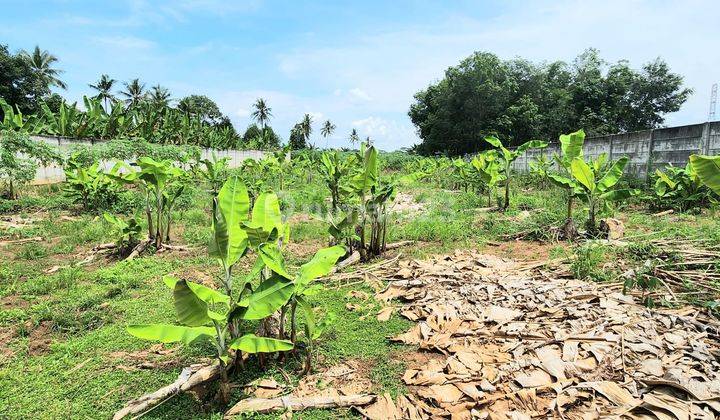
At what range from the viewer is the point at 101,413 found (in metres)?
2.60

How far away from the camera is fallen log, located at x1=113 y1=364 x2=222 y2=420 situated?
254 centimetres

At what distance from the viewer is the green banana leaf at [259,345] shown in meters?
2.38

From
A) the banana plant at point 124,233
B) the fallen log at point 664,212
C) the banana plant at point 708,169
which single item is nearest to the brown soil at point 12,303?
the banana plant at point 124,233

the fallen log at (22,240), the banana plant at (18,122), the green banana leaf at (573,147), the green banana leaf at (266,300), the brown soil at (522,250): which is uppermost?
the banana plant at (18,122)

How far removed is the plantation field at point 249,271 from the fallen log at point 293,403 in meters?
0.06

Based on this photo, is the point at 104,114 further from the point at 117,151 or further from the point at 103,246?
the point at 103,246

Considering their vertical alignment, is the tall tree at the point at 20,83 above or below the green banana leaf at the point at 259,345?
above

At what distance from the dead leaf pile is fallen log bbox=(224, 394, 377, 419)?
0.41 ft

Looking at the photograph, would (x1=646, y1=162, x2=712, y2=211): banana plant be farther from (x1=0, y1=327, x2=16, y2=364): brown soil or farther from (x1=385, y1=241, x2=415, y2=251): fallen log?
(x1=0, y1=327, x2=16, y2=364): brown soil

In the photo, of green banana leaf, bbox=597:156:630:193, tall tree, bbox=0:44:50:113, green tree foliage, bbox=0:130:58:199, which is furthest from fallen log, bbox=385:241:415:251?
tall tree, bbox=0:44:50:113

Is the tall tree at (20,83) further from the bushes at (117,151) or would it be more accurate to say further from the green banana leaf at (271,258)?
the green banana leaf at (271,258)

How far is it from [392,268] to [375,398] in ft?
8.76

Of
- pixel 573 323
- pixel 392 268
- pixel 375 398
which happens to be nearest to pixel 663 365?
pixel 573 323

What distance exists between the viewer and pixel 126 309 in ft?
14.2
